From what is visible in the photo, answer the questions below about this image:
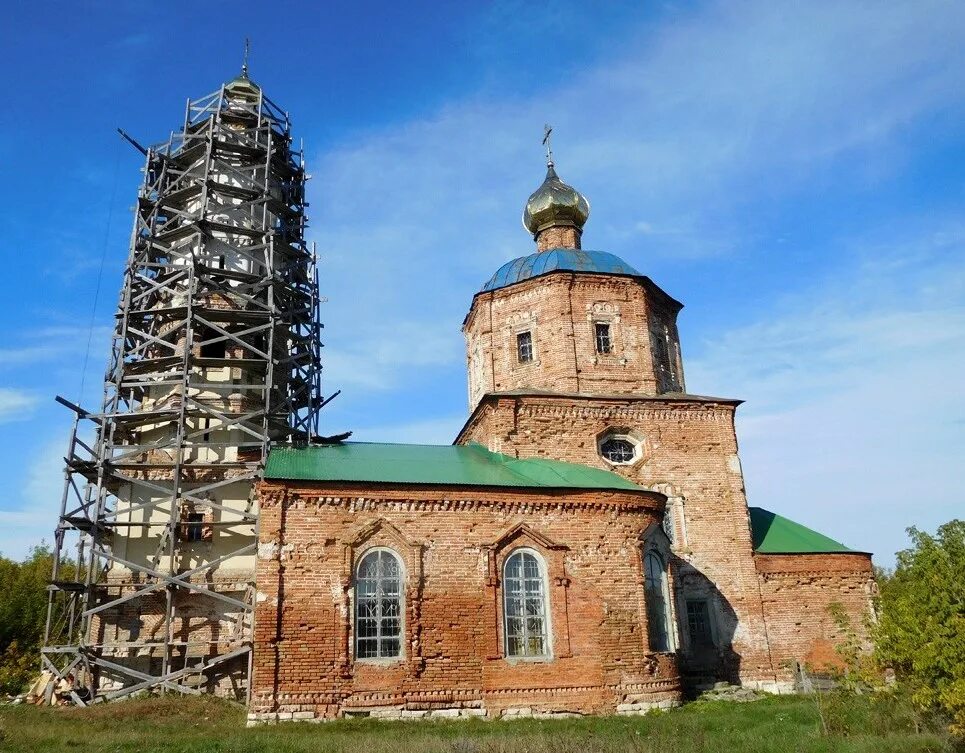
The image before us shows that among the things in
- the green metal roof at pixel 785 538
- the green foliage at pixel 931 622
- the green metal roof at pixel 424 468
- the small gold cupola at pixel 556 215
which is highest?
the small gold cupola at pixel 556 215

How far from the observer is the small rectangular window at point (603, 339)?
1931 cm

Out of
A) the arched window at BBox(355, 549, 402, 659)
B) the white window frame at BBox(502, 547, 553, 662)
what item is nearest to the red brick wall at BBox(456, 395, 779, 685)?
the white window frame at BBox(502, 547, 553, 662)

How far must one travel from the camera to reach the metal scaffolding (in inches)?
577

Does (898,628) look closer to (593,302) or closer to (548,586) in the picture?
(548,586)

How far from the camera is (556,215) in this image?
73.5 feet

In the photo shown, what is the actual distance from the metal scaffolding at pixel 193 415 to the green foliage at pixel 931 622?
33.8 feet

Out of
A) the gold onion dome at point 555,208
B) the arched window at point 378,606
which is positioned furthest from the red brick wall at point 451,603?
the gold onion dome at point 555,208

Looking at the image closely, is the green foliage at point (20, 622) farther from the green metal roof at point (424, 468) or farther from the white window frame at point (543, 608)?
the white window frame at point (543, 608)

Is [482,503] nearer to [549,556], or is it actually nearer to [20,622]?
[549,556]

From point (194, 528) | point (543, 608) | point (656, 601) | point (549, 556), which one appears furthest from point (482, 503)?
point (194, 528)

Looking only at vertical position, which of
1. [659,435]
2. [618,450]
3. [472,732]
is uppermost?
[659,435]

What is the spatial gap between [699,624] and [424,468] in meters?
7.36

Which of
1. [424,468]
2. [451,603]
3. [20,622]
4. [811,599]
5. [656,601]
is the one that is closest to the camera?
[451,603]

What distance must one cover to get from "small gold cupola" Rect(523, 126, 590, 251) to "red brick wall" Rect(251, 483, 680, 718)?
32.7 feet
